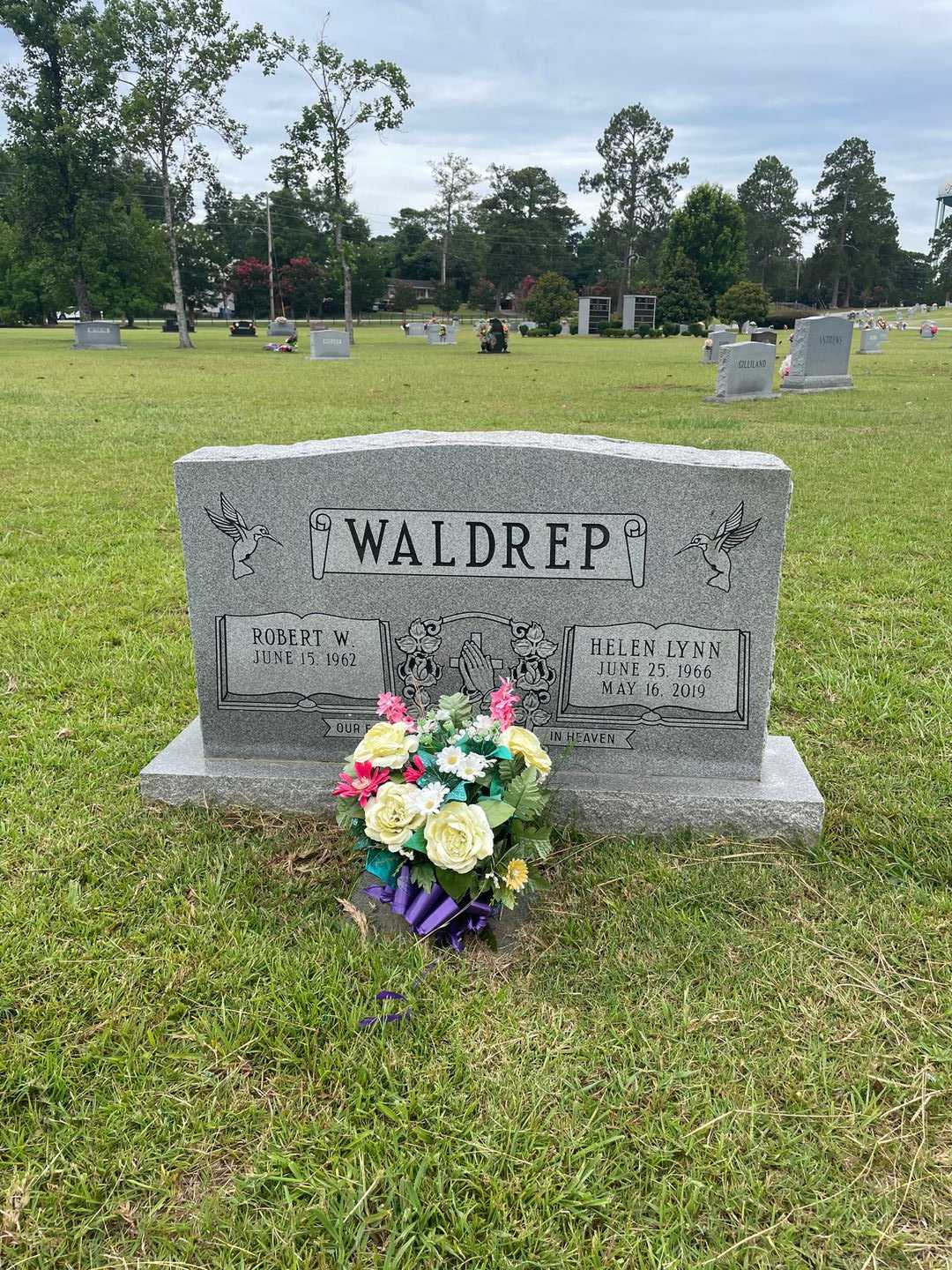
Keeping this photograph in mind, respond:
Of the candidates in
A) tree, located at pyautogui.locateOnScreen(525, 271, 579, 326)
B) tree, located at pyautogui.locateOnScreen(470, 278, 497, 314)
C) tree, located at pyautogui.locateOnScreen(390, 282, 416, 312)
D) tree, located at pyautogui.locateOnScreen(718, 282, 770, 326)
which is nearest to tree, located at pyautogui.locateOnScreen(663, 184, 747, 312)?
tree, located at pyautogui.locateOnScreen(525, 271, 579, 326)

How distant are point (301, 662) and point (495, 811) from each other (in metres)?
1.04

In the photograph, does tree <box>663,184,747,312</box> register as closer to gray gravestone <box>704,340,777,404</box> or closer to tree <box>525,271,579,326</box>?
tree <box>525,271,579,326</box>

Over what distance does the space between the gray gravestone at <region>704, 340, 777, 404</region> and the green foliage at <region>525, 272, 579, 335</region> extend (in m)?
35.2

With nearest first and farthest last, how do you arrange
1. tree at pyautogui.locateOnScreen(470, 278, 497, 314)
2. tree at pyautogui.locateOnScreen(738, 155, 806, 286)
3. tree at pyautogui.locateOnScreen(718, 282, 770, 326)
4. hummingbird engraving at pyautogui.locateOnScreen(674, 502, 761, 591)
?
1. hummingbird engraving at pyautogui.locateOnScreen(674, 502, 761, 591)
2. tree at pyautogui.locateOnScreen(718, 282, 770, 326)
3. tree at pyautogui.locateOnScreen(470, 278, 497, 314)
4. tree at pyautogui.locateOnScreen(738, 155, 806, 286)

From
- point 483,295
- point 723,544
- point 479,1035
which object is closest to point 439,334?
point 723,544

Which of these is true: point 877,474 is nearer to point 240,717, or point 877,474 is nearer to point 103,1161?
point 240,717

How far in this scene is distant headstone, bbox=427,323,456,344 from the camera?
38.6 m

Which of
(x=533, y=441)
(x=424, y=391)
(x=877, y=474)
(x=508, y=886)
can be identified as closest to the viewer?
(x=508, y=886)

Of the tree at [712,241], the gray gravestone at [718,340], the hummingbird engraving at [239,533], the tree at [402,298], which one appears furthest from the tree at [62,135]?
the tree at [402,298]

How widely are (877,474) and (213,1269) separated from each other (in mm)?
8347

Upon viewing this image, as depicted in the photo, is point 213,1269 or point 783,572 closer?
point 213,1269

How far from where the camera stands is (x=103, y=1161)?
6.26ft

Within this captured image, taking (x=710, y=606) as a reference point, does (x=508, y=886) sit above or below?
below

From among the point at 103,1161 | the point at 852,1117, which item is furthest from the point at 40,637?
the point at 852,1117
